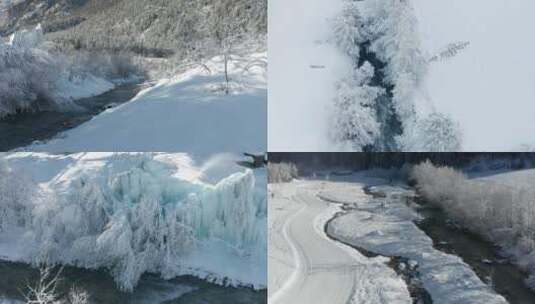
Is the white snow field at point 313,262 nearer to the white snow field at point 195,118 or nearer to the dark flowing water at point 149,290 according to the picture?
the dark flowing water at point 149,290

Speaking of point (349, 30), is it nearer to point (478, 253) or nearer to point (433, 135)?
point (433, 135)

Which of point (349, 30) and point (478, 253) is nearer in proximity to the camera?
point (478, 253)

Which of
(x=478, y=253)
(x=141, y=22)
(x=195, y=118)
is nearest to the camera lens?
(x=478, y=253)

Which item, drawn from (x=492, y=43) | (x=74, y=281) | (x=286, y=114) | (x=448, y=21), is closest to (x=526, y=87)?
(x=492, y=43)

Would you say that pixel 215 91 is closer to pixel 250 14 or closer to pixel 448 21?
pixel 250 14

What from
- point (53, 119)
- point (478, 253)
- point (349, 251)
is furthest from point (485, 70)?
point (53, 119)

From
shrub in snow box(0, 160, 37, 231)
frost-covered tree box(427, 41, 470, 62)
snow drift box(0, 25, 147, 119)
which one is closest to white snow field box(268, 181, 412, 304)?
frost-covered tree box(427, 41, 470, 62)
